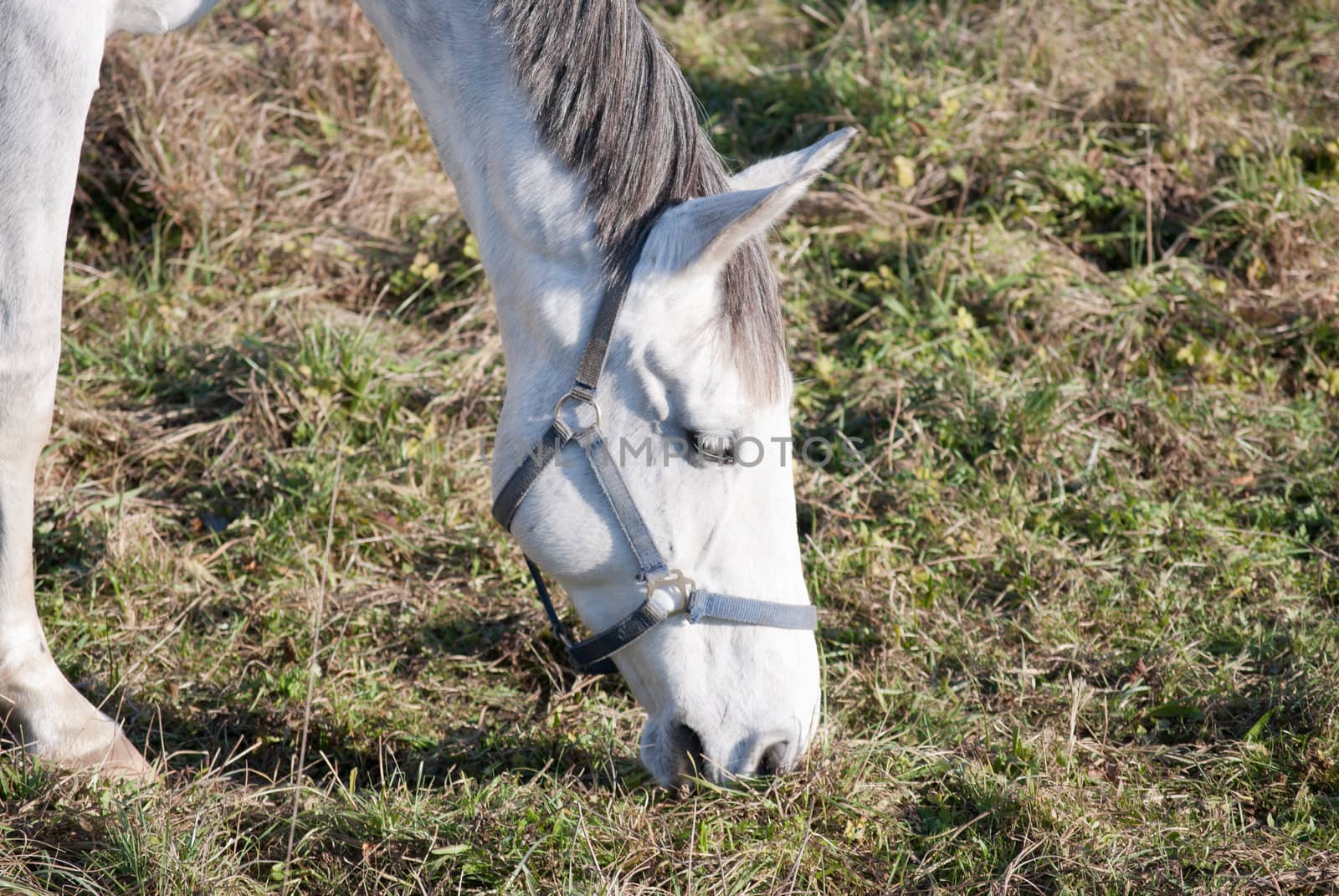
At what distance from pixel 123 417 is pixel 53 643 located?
0.98 meters

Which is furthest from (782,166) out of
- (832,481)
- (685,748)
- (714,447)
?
(832,481)

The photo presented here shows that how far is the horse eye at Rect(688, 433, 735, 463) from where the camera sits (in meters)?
2.17

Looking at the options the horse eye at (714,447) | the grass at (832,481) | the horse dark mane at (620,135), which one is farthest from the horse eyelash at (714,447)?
the grass at (832,481)

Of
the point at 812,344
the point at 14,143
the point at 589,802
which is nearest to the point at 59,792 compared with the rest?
the point at 589,802

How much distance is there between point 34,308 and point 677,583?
4.52 feet

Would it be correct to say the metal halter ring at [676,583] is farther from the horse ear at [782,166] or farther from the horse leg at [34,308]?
the horse leg at [34,308]

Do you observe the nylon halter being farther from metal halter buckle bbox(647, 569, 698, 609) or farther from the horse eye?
the horse eye

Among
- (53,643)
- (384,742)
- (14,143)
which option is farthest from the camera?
(53,643)

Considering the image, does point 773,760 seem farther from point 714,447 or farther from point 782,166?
point 782,166

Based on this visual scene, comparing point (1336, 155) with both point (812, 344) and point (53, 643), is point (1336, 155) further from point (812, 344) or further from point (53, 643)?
point (53, 643)

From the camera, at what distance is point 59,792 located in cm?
224

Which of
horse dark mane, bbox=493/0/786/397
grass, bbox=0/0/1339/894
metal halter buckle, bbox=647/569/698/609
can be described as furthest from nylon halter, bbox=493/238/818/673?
grass, bbox=0/0/1339/894

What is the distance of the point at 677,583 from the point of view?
2201mm

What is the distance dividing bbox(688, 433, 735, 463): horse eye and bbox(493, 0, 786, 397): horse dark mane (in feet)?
0.40
